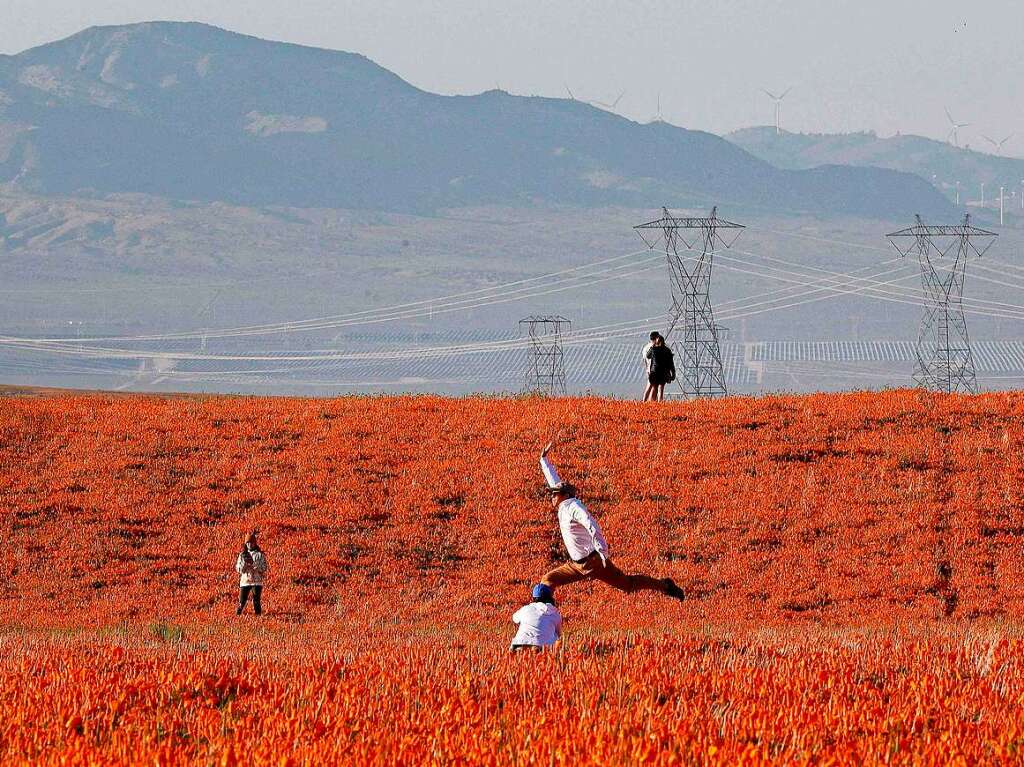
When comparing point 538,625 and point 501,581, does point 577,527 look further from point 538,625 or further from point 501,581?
point 501,581

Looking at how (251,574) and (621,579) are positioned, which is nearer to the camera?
(621,579)

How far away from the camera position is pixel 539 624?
13.8m

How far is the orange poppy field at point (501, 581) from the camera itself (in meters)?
9.27

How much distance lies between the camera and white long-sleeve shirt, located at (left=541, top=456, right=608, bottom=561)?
52.9ft

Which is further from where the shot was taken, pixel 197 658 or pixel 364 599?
pixel 364 599

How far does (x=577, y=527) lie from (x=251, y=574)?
29.7 feet

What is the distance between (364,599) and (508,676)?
45.6 ft

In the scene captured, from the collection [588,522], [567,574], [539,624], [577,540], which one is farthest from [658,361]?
[539,624]

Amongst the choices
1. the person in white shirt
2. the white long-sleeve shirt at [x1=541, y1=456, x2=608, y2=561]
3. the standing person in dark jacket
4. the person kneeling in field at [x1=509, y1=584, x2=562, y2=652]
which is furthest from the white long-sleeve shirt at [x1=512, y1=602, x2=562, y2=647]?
the standing person in dark jacket

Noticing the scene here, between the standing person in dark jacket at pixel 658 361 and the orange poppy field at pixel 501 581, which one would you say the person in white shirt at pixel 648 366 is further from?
the orange poppy field at pixel 501 581

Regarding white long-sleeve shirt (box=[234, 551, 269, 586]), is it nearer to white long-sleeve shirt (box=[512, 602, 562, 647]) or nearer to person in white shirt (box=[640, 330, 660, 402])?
white long-sleeve shirt (box=[512, 602, 562, 647])

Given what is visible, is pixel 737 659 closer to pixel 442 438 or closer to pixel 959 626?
pixel 959 626

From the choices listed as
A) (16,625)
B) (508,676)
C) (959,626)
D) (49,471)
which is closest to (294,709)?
(508,676)

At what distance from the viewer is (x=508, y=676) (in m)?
11.6
